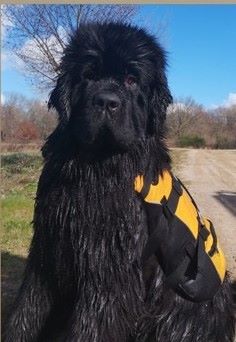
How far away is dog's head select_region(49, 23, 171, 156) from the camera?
2.80 meters

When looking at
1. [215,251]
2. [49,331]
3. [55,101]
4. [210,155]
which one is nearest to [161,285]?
[215,251]

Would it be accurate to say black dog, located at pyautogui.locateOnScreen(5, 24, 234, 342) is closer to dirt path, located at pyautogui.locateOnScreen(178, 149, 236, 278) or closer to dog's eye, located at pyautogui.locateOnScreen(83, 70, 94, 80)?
dog's eye, located at pyautogui.locateOnScreen(83, 70, 94, 80)

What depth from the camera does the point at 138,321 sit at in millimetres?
3215

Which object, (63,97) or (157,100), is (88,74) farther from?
(157,100)

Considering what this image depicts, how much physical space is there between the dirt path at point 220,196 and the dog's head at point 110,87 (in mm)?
2781

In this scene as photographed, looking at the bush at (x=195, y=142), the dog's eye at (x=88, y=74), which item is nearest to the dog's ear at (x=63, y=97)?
the dog's eye at (x=88, y=74)

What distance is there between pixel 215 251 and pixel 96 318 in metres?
0.97

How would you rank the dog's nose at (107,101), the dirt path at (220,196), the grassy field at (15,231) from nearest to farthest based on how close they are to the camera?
1. the dog's nose at (107,101)
2. the grassy field at (15,231)
3. the dirt path at (220,196)

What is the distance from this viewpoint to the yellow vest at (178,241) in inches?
122

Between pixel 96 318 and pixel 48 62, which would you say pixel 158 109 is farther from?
pixel 48 62

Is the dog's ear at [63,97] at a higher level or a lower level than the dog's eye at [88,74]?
lower

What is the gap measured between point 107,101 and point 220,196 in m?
8.76

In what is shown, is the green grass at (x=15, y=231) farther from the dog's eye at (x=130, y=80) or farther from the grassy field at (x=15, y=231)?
the dog's eye at (x=130, y=80)

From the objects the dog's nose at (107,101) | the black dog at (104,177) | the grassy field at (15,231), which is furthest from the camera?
the grassy field at (15,231)
